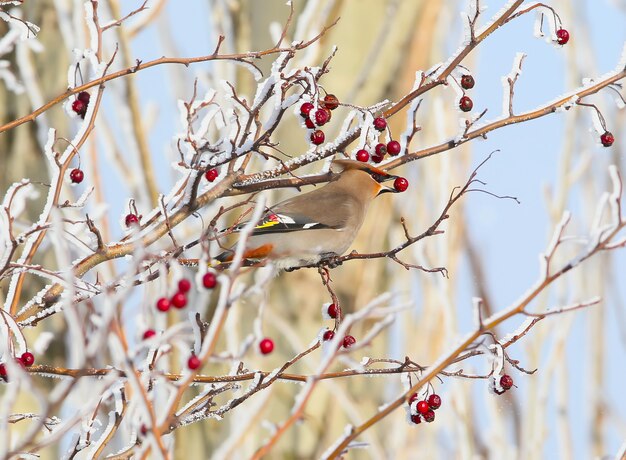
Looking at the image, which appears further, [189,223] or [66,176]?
[189,223]

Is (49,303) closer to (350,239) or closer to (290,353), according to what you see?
(350,239)

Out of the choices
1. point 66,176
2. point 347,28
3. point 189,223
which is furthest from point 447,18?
point 66,176

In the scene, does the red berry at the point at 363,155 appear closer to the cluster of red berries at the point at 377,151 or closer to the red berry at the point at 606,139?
the cluster of red berries at the point at 377,151

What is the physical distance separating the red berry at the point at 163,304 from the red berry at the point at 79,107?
0.94 m

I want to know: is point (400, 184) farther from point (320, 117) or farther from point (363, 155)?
point (320, 117)

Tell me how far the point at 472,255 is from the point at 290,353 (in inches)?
54.9

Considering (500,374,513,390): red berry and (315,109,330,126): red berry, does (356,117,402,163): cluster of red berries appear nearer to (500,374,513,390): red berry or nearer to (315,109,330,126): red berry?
(315,109,330,126): red berry

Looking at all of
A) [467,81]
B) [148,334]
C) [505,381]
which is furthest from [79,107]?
[505,381]

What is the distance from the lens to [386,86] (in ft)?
14.5

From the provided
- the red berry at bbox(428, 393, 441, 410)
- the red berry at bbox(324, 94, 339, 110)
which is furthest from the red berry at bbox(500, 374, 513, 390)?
the red berry at bbox(324, 94, 339, 110)

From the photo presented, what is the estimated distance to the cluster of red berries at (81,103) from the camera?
7.04 feet

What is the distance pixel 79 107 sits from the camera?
84.8 inches

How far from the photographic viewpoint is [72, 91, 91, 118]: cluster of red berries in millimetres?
2146

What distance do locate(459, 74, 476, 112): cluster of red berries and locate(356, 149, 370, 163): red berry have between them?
28 cm
